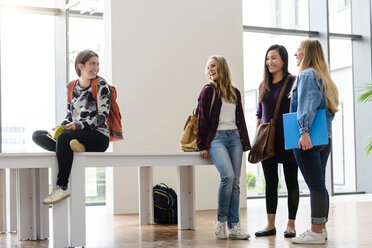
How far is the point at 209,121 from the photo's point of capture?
3967 millimetres

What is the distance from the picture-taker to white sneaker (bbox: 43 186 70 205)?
349 cm

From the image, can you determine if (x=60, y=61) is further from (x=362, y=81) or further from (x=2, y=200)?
(x=362, y=81)

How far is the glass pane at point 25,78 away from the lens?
6.62 meters

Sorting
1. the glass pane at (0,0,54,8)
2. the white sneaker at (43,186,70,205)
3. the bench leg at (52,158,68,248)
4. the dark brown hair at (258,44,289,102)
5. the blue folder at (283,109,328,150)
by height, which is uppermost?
the glass pane at (0,0,54,8)

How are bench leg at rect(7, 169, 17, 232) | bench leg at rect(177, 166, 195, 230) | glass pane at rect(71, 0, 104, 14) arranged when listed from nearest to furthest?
bench leg at rect(7, 169, 17, 232), bench leg at rect(177, 166, 195, 230), glass pane at rect(71, 0, 104, 14)

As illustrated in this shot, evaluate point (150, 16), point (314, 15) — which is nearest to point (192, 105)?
point (150, 16)

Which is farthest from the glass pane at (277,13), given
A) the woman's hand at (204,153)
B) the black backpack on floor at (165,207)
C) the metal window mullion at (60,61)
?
the woman's hand at (204,153)

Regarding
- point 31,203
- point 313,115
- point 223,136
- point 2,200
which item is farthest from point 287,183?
point 2,200

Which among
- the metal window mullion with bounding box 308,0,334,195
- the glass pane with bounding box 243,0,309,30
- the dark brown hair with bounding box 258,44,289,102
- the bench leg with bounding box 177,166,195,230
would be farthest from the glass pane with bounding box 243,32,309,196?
the dark brown hair with bounding box 258,44,289,102

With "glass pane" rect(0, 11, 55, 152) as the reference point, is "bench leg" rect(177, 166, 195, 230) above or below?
below

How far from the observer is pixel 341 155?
8203 millimetres

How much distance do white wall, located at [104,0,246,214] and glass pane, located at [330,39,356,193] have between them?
2.21 metres

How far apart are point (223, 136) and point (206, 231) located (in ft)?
3.13

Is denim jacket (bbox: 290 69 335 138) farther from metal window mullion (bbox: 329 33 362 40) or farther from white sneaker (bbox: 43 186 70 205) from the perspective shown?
metal window mullion (bbox: 329 33 362 40)
